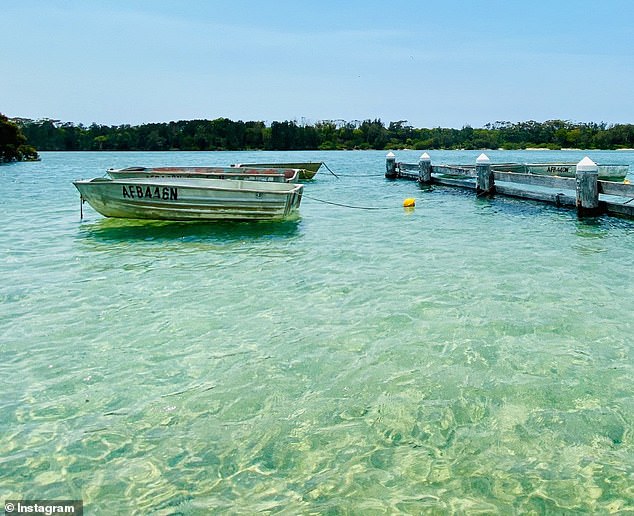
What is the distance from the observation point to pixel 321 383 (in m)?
4.60

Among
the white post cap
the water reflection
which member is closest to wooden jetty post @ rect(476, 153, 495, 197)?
the white post cap

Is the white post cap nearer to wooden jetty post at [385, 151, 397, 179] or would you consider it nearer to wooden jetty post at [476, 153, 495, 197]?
wooden jetty post at [476, 153, 495, 197]

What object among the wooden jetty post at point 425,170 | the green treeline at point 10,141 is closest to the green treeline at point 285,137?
the green treeline at point 10,141

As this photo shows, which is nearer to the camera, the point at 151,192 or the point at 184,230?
the point at 151,192

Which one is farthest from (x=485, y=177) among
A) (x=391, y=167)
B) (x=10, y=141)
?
(x=10, y=141)

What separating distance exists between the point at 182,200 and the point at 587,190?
10406mm

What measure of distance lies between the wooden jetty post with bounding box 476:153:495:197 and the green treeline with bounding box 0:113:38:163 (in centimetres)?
6650

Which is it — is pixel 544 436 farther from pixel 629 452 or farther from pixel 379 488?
pixel 379 488

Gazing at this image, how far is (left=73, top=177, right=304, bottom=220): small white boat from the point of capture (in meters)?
12.5

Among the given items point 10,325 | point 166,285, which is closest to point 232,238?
point 166,285

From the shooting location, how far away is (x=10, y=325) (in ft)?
20.2

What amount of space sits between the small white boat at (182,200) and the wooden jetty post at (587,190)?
750 cm

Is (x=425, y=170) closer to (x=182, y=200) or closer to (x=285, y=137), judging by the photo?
(x=182, y=200)

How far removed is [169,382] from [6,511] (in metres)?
1.72
